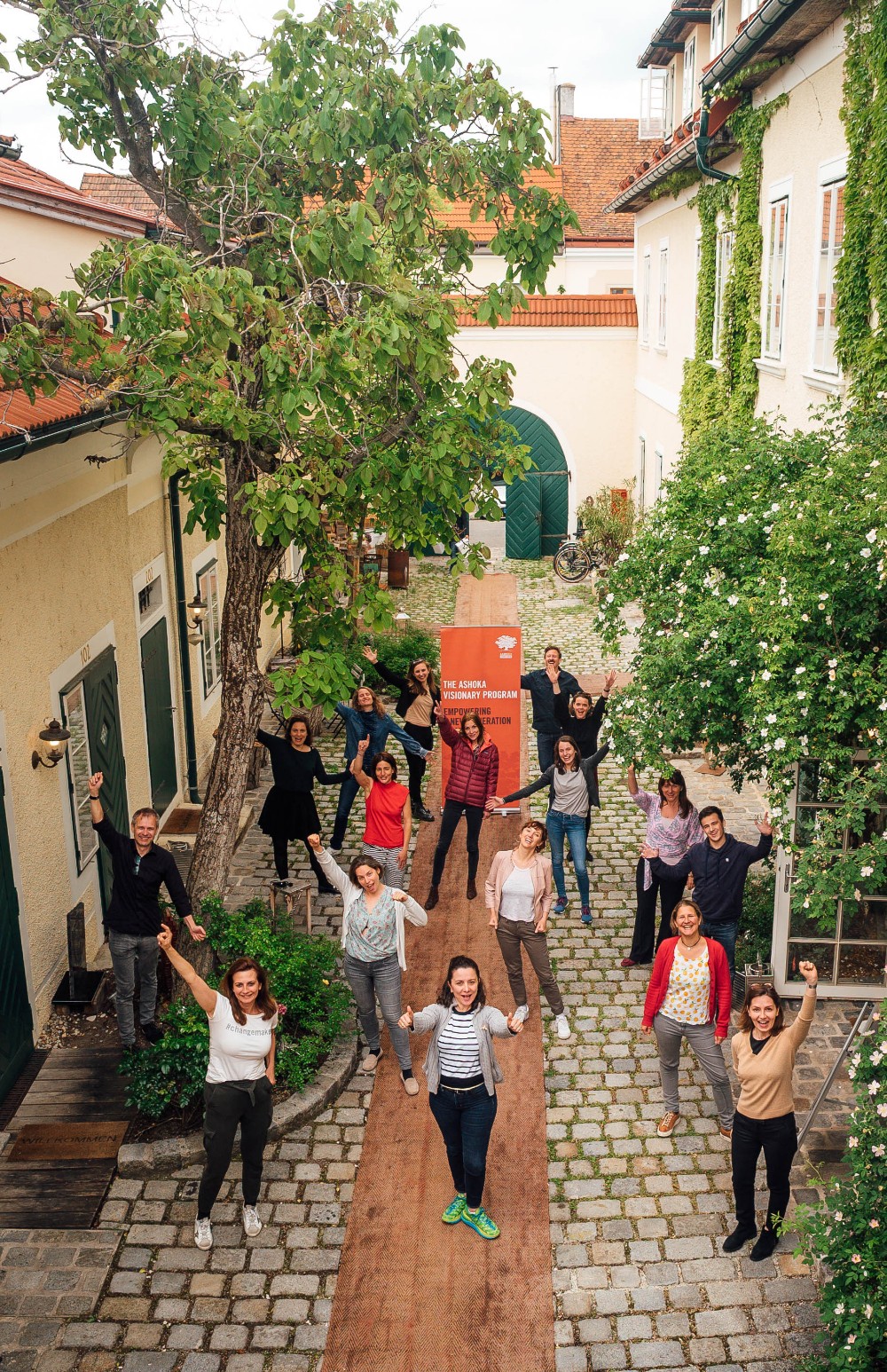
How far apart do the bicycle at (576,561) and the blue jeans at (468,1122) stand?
16.8m

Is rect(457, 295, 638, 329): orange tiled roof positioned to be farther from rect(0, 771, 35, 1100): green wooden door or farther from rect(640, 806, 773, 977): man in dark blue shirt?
rect(0, 771, 35, 1100): green wooden door

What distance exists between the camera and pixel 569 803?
9969mm

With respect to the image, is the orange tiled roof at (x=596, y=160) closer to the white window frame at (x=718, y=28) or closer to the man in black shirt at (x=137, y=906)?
the white window frame at (x=718, y=28)

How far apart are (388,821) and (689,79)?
51.1ft

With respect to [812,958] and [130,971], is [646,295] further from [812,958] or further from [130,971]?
[130,971]

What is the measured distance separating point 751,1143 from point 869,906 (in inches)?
112

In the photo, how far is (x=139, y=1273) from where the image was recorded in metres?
6.34

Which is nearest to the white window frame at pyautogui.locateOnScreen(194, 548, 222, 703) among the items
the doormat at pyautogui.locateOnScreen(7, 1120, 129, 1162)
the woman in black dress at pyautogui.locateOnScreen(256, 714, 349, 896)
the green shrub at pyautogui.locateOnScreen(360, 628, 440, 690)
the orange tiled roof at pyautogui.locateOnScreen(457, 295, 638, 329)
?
the green shrub at pyautogui.locateOnScreen(360, 628, 440, 690)

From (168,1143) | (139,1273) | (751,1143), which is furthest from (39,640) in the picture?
(751,1143)

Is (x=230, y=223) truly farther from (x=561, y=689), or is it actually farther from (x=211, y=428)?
(x=561, y=689)

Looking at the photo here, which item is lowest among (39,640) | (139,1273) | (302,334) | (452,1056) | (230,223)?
(139,1273)

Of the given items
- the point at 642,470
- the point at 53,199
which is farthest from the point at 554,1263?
the point at 642,470

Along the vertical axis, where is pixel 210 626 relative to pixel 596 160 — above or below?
below

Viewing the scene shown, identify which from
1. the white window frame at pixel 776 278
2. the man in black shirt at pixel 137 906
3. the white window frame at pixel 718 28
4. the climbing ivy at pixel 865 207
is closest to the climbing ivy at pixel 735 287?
the white window frame at pixel 776 278
